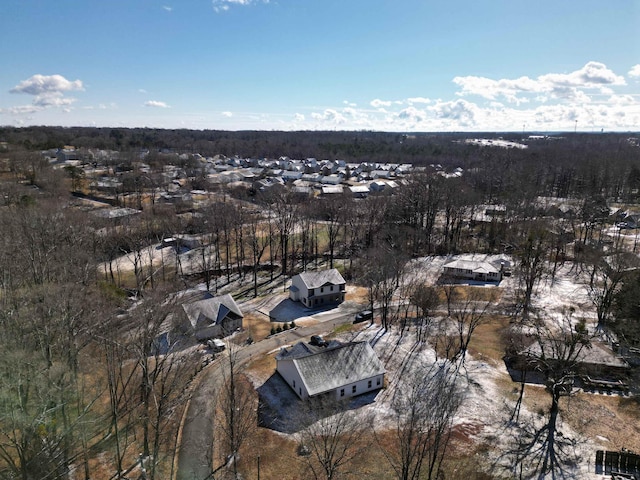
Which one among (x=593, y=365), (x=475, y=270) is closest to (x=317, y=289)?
(x=475, y=270)

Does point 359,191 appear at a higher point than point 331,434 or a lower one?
higher

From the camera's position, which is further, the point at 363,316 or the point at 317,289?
the point at 317,289

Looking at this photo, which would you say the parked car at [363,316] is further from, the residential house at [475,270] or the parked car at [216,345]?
the residential house at [475,270]

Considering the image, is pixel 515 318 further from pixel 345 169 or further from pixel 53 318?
pixel 345 169

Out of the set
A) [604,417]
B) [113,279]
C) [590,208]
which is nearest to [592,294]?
[604,417]

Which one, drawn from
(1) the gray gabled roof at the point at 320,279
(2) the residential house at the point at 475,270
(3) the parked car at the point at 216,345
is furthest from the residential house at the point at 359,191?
(3) the parked car at the point at 216,345

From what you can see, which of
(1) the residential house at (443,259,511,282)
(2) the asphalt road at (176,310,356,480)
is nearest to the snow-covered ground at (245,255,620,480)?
(2) the asphalt road at (176,310,356,480)

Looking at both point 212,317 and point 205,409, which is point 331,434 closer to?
point 205,409
